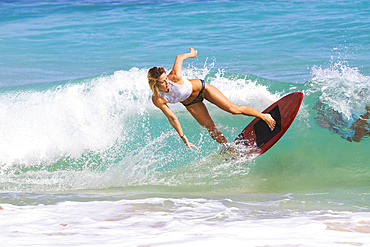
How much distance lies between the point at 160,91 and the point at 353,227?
2.70 metres

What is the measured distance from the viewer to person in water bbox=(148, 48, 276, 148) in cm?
511

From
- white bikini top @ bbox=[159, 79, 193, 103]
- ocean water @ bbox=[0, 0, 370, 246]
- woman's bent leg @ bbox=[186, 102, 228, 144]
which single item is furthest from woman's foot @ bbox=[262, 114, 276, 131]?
white bikini top @ bbox=[159, 79, 193, 103]

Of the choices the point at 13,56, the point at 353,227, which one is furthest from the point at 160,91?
the point at 13,56

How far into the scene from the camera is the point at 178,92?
530 cm

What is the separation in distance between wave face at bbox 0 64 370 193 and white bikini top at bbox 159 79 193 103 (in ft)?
4.01

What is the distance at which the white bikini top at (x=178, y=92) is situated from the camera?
206 inches

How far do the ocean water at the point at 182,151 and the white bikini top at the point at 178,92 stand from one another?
47.5 inches

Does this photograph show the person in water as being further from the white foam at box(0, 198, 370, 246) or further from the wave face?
the white foam at box(0, 198, 370, 246)

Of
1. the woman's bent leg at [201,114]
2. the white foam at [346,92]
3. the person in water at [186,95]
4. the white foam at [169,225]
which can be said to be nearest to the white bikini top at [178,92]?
the person in water at [186,95]

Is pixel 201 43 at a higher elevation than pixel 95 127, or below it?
higher

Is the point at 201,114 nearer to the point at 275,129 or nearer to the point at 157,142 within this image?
the point at 275,129

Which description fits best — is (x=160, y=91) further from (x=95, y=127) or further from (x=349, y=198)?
(x=95, y=127)

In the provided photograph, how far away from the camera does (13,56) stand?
15.3m

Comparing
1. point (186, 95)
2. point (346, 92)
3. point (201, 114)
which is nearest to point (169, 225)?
point (186, 95)
